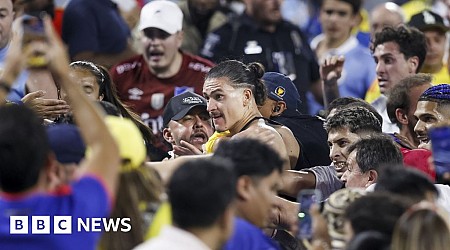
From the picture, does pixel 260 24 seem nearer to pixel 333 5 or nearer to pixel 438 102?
pixel 333 5

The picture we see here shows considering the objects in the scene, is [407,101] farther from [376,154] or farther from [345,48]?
[345,48]

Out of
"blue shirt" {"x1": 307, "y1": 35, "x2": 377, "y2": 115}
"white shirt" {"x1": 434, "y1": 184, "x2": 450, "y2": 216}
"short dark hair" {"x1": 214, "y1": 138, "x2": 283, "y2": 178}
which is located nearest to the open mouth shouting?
"white shirt" {"x1": 434, "y1": 184, "x2": 450, "y2": 216}

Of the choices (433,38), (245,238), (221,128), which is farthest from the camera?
(433,38)

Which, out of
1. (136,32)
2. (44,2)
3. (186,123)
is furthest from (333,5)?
(186,123)

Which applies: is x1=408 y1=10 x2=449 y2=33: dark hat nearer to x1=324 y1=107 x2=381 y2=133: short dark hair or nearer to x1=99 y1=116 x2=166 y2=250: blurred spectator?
x1=324 y1=107 x2=381 y2=133: short dark hair

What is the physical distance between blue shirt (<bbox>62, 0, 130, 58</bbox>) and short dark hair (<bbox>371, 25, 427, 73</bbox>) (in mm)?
2393

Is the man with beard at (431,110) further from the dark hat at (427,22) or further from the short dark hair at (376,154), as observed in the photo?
the dark hat at (427,22)

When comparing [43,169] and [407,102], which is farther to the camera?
[407,102]

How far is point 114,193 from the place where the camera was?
5.30 m

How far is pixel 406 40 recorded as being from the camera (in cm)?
1048

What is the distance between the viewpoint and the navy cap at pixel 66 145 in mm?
5547

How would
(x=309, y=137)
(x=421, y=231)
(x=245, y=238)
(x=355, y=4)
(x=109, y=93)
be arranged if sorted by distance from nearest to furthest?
(x=421, y=231) → (x=245, y=238) → (x=309, y=137) → (x=109, y=93) → (x=355, y=4)

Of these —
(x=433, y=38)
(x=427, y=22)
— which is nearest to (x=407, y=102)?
(x=433, y=38)

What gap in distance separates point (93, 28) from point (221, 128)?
3.01 m
